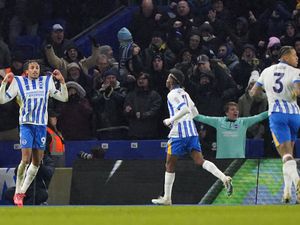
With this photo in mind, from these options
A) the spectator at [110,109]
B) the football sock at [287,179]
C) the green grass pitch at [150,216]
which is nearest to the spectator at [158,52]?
the spectator at [110,109]

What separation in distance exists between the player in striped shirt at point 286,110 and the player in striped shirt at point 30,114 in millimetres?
3676

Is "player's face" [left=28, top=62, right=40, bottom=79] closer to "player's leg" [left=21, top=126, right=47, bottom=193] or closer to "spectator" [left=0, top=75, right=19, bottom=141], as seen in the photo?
"player's leg" [left=21, top=126, right=47, bottom=193]

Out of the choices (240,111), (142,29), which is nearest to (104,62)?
(142,29)

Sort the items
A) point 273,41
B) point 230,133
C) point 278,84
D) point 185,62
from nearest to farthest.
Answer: point 278,84 → point 230,133 → point 185,62 → point 273,41

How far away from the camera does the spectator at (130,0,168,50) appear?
24969mm

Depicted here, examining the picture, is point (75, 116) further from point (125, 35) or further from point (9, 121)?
point (125, 35)

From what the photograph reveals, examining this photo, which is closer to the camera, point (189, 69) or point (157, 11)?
point (189, 69)

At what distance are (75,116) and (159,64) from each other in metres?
1.84

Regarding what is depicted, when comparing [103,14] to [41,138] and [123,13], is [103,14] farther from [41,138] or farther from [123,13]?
[41,138]

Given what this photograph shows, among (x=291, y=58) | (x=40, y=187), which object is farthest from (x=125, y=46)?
(x=291, y=58)

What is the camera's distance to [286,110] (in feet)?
58.3

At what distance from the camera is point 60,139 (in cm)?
2217

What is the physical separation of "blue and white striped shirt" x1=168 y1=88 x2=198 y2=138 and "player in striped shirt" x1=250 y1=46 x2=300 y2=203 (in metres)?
1.80

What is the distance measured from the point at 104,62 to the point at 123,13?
11.5 ft
